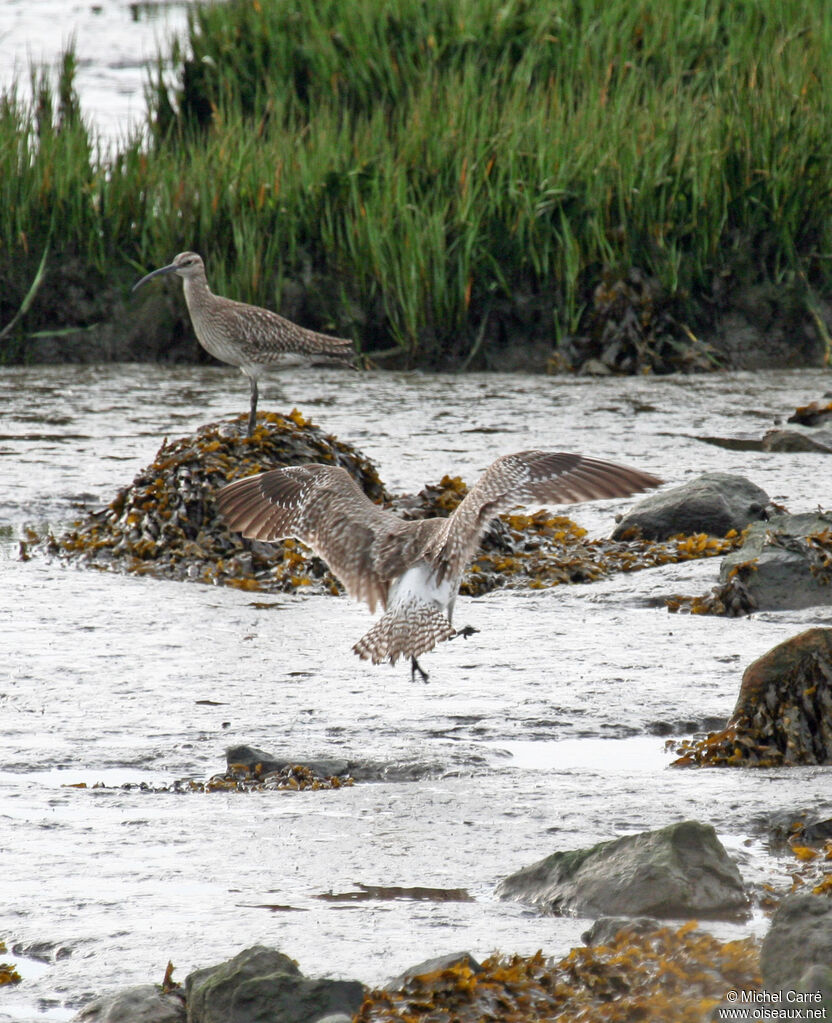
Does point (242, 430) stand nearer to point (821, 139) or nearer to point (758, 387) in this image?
point (758, 387)

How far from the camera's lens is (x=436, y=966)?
11.0ft

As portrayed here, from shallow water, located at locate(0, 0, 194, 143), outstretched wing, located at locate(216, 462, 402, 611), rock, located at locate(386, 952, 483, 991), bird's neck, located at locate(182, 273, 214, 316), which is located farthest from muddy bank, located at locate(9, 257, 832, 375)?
rock, located at locate(386, 952, 483, 991)

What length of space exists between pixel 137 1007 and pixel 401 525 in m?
3.40

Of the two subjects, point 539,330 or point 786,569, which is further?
point 539,330

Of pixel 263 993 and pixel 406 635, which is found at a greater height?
pixel 406 635

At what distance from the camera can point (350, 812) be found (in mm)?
4664

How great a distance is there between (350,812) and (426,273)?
8.43 m

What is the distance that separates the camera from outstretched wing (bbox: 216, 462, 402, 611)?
6426mm

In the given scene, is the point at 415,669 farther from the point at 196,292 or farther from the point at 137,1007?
the point at 196,292

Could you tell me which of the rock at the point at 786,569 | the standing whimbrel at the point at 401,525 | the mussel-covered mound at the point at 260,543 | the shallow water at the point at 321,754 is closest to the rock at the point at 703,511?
the mussel-covered mound at the point at 260,543

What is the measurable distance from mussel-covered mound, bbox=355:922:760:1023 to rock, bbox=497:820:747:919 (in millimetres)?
313

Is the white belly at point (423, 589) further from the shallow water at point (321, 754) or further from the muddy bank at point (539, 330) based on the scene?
the muddy bank at point (539, 330)

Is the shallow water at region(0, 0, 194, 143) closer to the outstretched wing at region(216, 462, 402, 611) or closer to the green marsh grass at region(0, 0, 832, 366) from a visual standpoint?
the green marsh grass at region(0, 0, 832, 366)

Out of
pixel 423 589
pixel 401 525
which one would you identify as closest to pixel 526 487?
pixel 423 589
